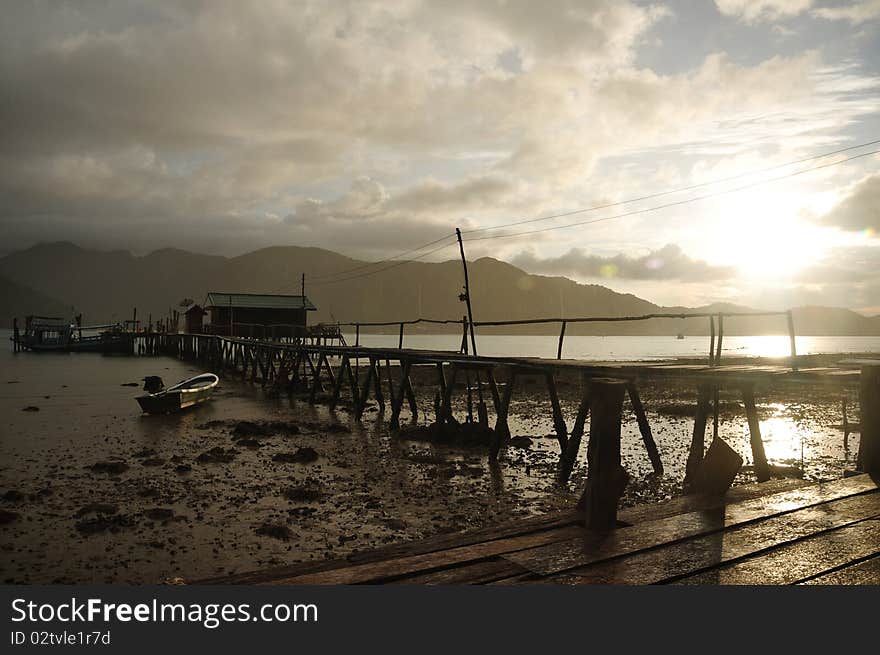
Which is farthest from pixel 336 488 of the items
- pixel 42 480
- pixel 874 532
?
pixel 874 532

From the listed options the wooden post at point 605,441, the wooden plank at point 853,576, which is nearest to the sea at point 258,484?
the wooden post at point 605,441

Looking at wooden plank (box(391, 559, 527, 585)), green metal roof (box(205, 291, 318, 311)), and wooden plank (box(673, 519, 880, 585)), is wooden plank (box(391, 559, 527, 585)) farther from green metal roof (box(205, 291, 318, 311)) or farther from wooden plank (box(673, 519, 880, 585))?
green metal roof (box(205, 291, 318, 311))

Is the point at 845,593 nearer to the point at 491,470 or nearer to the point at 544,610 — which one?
the point at 544,610

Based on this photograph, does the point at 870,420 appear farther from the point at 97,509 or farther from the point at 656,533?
the point at 97,509

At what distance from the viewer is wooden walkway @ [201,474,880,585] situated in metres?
3.33

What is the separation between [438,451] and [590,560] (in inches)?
438

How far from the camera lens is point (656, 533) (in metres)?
3.99

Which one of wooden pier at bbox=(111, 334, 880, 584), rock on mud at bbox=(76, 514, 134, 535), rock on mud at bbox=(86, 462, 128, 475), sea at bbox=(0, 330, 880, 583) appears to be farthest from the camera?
rock on mud at bbox=(86, 462, 128, 475)

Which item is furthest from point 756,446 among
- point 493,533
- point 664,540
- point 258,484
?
point 258,484

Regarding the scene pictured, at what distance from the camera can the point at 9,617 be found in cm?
320

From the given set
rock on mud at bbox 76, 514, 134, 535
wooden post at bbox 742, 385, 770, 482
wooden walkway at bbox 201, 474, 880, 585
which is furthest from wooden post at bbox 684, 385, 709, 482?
rock on mud at bbox 76, 514, 134, 535

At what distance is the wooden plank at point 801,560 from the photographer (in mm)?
3295

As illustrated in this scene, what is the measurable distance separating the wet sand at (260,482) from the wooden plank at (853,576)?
5488 millimetres

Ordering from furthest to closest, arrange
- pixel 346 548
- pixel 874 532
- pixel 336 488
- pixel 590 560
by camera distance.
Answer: pixel 336 488, pixel 346 548, pixel 874 532, pixel 590 560
